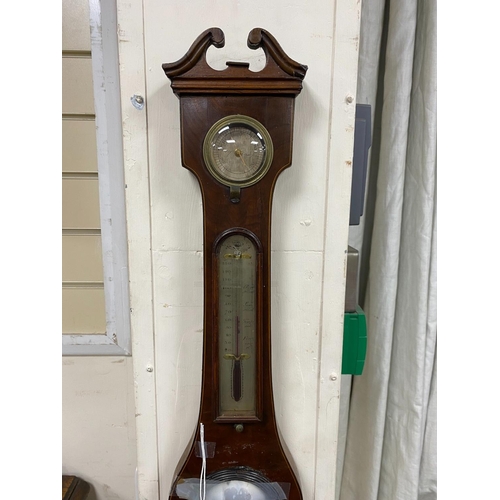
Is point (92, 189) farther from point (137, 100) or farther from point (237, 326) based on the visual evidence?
point (237, 326)

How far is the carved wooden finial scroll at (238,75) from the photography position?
0.70 metres

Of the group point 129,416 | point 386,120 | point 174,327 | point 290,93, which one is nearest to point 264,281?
point 174,327

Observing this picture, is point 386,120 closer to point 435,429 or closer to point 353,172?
point 353,172

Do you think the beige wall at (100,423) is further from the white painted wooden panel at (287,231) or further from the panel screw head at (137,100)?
the panel screw head at (137,100)

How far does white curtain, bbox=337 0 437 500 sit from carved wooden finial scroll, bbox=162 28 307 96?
43 cm

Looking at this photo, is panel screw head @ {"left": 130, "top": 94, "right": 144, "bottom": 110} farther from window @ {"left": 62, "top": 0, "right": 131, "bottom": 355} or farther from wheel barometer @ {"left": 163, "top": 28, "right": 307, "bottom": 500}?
window @ {"left": 62, "top": 0, "right": 131, "bottom": 355}

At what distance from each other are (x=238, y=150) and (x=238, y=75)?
0.13 meters

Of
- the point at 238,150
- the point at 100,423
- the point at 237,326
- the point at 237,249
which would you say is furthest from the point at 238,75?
the point at 100,423

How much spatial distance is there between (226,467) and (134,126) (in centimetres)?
70

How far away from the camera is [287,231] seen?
2.75ft

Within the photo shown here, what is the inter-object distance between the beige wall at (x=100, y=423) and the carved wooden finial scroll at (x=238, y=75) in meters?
0.84

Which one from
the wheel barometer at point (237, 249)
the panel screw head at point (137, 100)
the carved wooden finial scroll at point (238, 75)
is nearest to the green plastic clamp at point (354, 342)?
the wheel barometer at point (237, 249)

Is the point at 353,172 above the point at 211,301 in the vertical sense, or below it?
above

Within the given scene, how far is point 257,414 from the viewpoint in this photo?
31.8 inches
